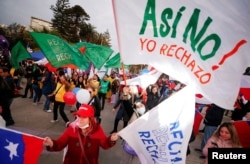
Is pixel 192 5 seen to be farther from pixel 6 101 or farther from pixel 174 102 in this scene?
pixel 6 101

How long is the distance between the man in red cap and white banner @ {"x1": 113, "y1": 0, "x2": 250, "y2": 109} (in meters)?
0.89

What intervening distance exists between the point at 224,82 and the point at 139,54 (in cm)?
108

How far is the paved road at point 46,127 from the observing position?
4.97 m

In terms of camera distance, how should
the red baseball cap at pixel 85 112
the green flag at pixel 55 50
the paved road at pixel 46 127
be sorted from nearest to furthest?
the red baseball cap at pixel 85 112 < the paved road at pixel 46 127 < the green flag at pixel 55 50

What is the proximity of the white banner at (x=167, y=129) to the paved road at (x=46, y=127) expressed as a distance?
8.01ft

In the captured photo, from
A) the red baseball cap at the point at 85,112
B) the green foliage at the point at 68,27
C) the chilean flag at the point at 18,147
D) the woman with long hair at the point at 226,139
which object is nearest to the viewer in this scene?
the chilean flag at the point at 18,147

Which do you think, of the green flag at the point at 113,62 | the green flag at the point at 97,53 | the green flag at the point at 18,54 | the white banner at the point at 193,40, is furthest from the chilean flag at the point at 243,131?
the green flag at the point at 18,54

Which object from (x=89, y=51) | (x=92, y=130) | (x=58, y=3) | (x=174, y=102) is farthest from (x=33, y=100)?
(x=58, y=3)

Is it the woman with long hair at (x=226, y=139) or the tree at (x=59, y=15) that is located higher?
the tree at (x=59, y=15)

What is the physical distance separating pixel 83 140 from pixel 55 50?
4692 millimetres

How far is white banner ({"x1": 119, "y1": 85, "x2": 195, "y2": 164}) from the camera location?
8.82 ft

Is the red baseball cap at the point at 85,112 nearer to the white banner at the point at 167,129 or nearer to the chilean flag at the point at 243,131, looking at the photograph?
the white banner at the point at 167,129

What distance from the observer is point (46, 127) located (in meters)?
6.63

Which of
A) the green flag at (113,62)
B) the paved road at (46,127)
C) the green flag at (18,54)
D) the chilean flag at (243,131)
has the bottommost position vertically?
the paved road at (46,127)
